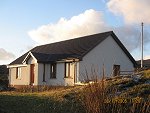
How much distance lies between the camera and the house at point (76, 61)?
117ft

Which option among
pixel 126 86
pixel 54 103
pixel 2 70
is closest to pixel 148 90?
pixel 126 86

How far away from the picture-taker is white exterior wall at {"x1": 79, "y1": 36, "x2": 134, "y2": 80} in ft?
117

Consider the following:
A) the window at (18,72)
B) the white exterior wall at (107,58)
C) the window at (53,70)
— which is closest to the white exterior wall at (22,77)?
the window at (18,72)

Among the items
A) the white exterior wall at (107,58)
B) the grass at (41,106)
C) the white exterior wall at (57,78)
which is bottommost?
the grass at (41,106)

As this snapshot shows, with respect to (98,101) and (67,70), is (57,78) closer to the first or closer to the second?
(67,70)

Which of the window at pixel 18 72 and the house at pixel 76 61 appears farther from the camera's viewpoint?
the window at pixel 18 72

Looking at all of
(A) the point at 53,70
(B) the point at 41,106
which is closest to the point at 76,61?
(A) the point at 53,70

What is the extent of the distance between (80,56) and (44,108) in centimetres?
1942

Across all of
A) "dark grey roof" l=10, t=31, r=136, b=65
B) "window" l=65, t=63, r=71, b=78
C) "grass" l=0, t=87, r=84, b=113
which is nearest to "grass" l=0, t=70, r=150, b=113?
"grass" l=0, t=87, r=84, b=113

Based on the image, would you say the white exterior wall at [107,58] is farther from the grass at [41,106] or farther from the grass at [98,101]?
the grass at [41,106]

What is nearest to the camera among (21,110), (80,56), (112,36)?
(21,110)

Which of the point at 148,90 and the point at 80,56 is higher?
the point at 80,56

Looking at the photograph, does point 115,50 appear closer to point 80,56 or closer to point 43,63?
point 80,56

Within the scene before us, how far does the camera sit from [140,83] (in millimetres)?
20906
